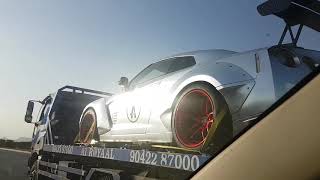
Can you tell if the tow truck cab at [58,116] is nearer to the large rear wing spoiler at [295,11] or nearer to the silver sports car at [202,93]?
the silver sports car at [202,93]

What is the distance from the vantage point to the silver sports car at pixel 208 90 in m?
2.68

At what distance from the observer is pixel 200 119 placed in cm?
392

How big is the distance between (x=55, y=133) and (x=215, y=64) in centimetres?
638

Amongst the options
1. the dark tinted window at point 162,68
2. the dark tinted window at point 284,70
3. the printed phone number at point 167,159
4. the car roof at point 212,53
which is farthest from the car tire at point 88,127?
the dark tinted window at point 284,70

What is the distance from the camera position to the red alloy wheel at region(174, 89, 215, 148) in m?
3.88

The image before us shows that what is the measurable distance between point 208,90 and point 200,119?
0.26 meters

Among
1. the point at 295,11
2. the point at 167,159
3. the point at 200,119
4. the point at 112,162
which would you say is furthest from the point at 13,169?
the point at 295,11

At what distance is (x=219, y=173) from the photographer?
2.61 m

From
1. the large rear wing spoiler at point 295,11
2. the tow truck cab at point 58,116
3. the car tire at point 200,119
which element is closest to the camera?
the large rear wing spoiler at point 295,11

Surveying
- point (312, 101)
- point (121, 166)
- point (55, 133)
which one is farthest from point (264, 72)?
point (55, 133)

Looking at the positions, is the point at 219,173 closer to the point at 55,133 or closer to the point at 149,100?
the point at 149,100

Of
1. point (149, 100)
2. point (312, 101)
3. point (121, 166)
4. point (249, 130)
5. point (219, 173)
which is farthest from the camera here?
point (121, 166)

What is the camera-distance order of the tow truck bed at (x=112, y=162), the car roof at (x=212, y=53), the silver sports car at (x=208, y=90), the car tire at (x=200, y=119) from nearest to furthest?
1. the silver sports car at (x=208, y=90)
2. the car roof at (x=212, y=53)
3. the car tire at (x=200, y=119)
4. the tow truck bed at (x=112, y=162)

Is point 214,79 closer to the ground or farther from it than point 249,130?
farther from it
